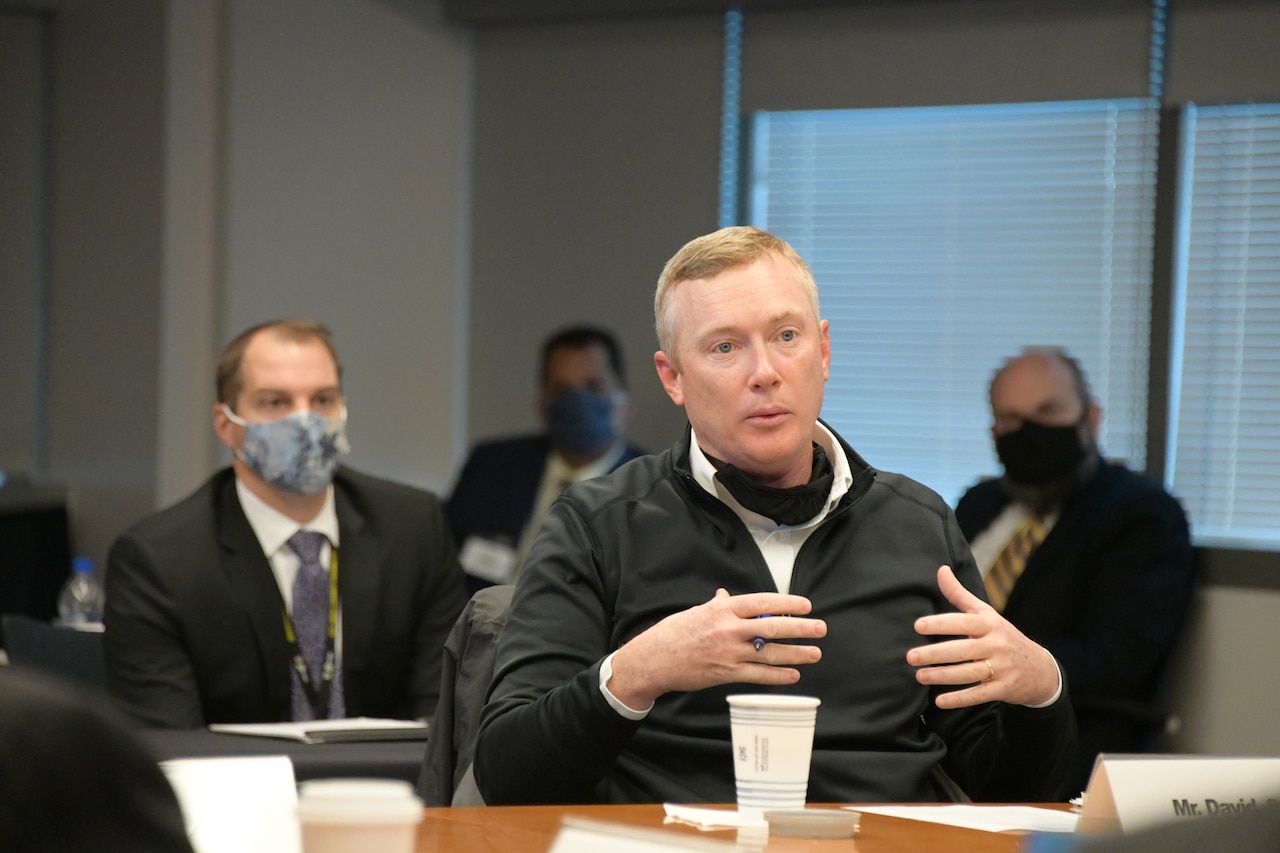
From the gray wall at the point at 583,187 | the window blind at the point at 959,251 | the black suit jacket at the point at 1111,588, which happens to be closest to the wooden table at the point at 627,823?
the black suit jacket at the point at 1111,588

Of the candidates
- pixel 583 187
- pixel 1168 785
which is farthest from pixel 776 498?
pixel 583 187

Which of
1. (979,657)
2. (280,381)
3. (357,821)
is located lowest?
(979,657)

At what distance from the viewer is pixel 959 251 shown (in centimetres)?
540

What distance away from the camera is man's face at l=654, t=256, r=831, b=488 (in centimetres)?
225

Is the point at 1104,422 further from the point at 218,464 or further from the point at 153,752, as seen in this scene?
the point at 153,752

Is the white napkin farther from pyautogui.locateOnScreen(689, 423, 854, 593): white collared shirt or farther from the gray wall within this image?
the gray wall

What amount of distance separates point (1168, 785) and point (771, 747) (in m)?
0.38

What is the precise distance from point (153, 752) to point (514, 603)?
160 cm

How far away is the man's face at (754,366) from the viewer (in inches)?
88.4

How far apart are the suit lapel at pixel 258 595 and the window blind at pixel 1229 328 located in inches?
120

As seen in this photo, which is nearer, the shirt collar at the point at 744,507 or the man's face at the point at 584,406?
the shirt collar at the point at 744,507

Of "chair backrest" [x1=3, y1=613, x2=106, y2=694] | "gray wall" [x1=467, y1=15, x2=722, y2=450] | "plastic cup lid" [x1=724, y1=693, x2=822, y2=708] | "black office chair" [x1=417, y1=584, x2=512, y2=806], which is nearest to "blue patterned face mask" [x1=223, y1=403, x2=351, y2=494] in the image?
"chair backrest" [x1=3, y1=613, x2=106, y2=694]

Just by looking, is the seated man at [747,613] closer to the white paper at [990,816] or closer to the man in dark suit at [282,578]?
the white paper at [990,816]

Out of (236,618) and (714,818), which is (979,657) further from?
(236,618)
